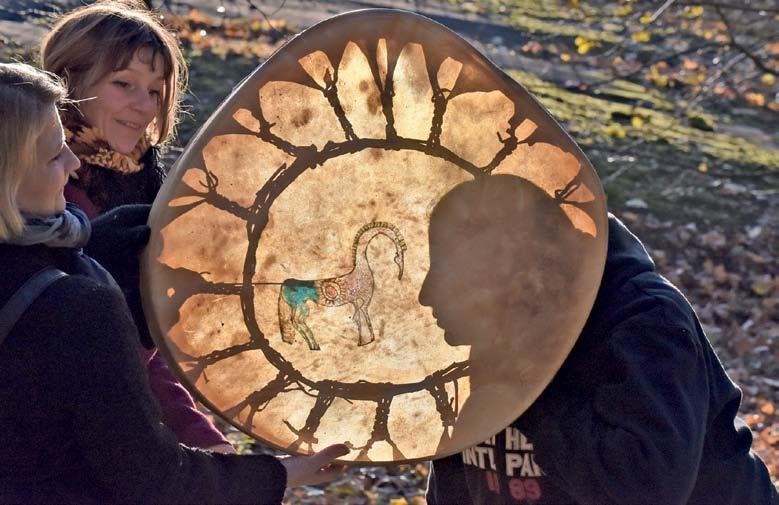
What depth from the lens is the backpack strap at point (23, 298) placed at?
1.72 m

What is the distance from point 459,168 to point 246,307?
56 cm

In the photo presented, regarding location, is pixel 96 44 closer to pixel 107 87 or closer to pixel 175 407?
pixel 107 87

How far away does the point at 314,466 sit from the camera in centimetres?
233

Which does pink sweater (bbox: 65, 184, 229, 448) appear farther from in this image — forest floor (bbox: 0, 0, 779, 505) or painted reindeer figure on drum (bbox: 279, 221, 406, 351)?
forest floor (bbox: 0, 0, 779, 505)

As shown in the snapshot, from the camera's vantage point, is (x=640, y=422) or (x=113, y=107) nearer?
(x=640, y=422)

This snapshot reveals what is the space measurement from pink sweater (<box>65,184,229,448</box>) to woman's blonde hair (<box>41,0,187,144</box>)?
8.3 inches

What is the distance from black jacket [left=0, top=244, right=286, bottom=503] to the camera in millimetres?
1732

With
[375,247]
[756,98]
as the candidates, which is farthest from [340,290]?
[756,98]

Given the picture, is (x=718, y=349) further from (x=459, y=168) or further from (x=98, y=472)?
(x=98, y=472)

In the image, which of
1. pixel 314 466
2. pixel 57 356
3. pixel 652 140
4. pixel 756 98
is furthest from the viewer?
pixel 756 98

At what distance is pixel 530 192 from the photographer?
238 centimetres

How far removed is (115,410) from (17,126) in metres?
0.50

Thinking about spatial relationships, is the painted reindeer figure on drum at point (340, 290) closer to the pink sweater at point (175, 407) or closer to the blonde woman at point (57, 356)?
the pink sweater at point (175, 407)

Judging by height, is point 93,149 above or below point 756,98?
above
